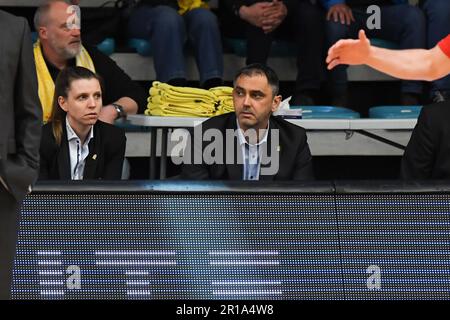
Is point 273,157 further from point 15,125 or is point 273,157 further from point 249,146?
point 15,125

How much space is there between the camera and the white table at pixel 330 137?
22.7 feet

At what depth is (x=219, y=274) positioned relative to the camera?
473 centimetres

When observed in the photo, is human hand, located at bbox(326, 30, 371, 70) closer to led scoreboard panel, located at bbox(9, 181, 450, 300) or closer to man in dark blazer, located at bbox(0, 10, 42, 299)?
led scoreboard panel, located at bbox(9, 181, 450, 300)

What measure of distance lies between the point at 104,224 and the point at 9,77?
847 mm

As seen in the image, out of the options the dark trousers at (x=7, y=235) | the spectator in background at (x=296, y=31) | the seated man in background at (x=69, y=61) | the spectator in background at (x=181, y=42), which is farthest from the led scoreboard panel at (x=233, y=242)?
the spectator in background at (x=296, y=31)

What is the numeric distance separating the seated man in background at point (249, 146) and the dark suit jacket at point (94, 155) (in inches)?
24.0

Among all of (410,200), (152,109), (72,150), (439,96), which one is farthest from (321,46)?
(410,200)

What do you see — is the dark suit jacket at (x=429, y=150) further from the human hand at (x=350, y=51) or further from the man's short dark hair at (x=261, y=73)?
the human hand at (x=350, y=51)

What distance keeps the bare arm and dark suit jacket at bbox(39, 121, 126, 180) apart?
7.31 feet

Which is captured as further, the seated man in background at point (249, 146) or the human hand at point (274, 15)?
the human hand at point (274, 15)

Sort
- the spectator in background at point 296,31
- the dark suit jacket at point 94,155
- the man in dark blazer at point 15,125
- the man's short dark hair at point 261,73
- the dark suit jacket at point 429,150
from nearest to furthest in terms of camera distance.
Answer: the man in dark blazer at point 15,125 → the dark suit jacket at point 429,150 → the dark suit jacket at point 94,155 → the man's short dark hair at point 261,73 → the spectator in background at point 296,31

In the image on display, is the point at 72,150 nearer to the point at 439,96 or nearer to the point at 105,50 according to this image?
the point at 105,50

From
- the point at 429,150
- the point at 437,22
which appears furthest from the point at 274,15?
the point at 429,150

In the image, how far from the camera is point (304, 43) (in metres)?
8.00
